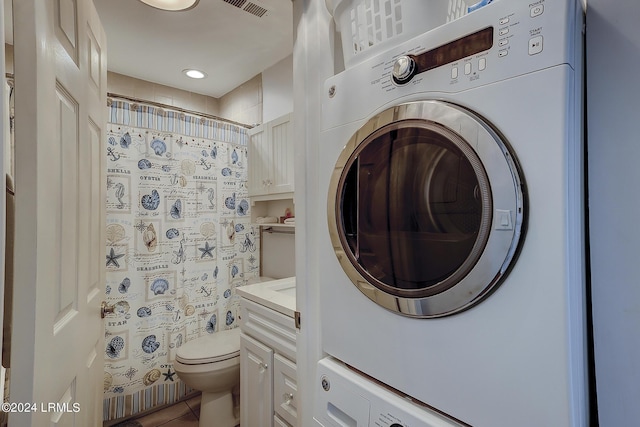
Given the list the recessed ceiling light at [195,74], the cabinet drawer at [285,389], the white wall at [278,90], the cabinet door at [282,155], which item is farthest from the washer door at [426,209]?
the recessed ceiling light at [195,74]

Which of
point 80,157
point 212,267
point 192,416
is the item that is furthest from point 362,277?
point 192,416

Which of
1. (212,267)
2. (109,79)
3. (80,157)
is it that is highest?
(109,79)

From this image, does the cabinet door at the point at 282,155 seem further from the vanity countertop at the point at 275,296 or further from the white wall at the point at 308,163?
the white wall at the point at 308,163

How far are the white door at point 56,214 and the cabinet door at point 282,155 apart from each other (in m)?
0.98

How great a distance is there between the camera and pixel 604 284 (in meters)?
0.55

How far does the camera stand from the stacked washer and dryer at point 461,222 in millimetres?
504

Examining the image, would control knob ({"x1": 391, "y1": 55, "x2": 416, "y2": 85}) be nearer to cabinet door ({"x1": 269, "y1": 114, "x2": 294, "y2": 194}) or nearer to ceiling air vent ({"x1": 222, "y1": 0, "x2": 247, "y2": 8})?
cabinet door ({"x1": 269, "y1": 114, "x2": 294, "y2": 194})

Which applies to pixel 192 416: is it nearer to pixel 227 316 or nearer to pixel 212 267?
pixel 227 316

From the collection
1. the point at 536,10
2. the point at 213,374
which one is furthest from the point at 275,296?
the point at 536,10

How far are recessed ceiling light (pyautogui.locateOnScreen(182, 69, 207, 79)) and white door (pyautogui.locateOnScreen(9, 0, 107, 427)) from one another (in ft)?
4.45

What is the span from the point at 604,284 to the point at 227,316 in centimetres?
222

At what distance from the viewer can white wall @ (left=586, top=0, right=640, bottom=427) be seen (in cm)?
53

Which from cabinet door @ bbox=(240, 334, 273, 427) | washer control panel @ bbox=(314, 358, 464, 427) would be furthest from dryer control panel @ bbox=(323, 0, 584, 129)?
cabinet door @ bbox=(240, 334, 273, 427)

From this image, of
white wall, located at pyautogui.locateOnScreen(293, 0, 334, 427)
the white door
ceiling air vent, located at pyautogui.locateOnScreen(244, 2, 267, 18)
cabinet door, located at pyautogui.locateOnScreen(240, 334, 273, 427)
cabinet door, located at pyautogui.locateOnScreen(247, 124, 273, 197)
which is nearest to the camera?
the white door
